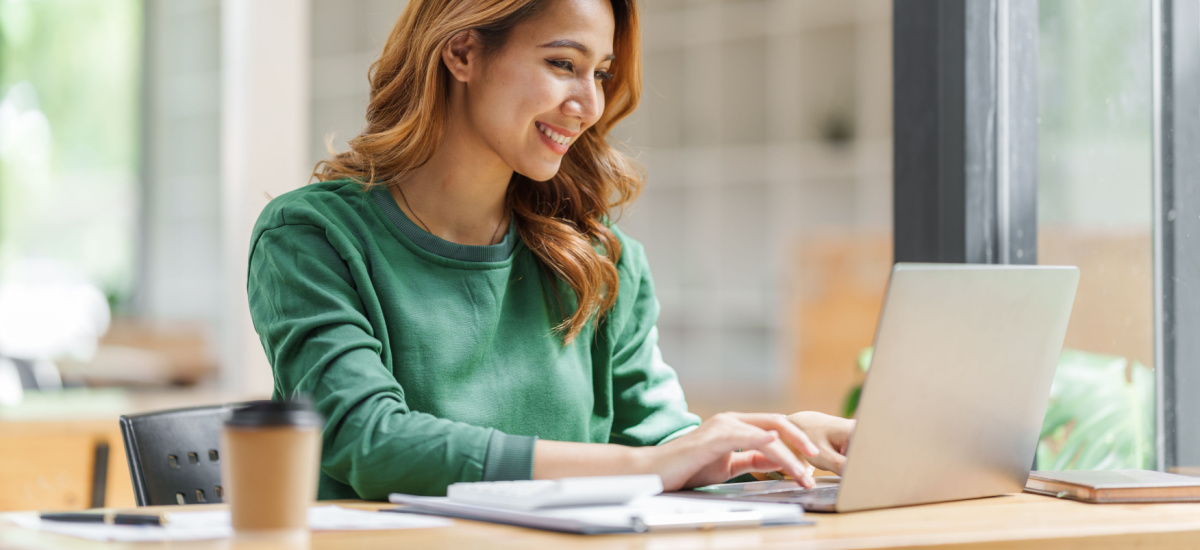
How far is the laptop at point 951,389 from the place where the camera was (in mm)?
947

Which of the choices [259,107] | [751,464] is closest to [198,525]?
[751,464]

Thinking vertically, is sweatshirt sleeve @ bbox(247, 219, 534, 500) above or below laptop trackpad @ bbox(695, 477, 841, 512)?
above

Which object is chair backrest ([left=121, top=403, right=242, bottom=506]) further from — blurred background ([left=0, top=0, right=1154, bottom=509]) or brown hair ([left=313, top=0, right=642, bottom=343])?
blurred background ([left=0, top=0, right=1154, bottom=509])

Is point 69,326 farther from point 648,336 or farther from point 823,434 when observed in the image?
point 823,434

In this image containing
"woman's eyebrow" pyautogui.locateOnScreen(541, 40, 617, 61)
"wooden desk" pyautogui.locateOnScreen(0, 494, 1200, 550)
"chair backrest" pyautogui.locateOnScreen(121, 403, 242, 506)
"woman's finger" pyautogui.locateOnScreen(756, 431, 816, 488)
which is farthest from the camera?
"woman's eyebrow" pyautogui.locateOnScreen(541, 40, 617, 61)

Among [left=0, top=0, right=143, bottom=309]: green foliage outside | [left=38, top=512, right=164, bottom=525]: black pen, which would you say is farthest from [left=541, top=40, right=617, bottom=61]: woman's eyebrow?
[left=0, top=0, right=143, bottom=309]: green foliage outside

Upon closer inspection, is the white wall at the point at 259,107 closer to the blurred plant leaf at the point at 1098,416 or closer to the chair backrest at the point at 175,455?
the chair backrest at the point at 175,455

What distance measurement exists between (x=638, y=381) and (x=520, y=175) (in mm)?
328

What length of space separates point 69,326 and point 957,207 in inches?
205

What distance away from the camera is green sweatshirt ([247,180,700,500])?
42.4 inches

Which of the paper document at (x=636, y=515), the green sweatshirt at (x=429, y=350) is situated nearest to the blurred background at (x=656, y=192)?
the green sweatshirt at (x=429, y=350)

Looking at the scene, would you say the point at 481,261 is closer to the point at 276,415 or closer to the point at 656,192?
the point at 276,415

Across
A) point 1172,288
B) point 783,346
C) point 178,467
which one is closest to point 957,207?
point 1172,288

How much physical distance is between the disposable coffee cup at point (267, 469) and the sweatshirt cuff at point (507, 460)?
0.92 ft
